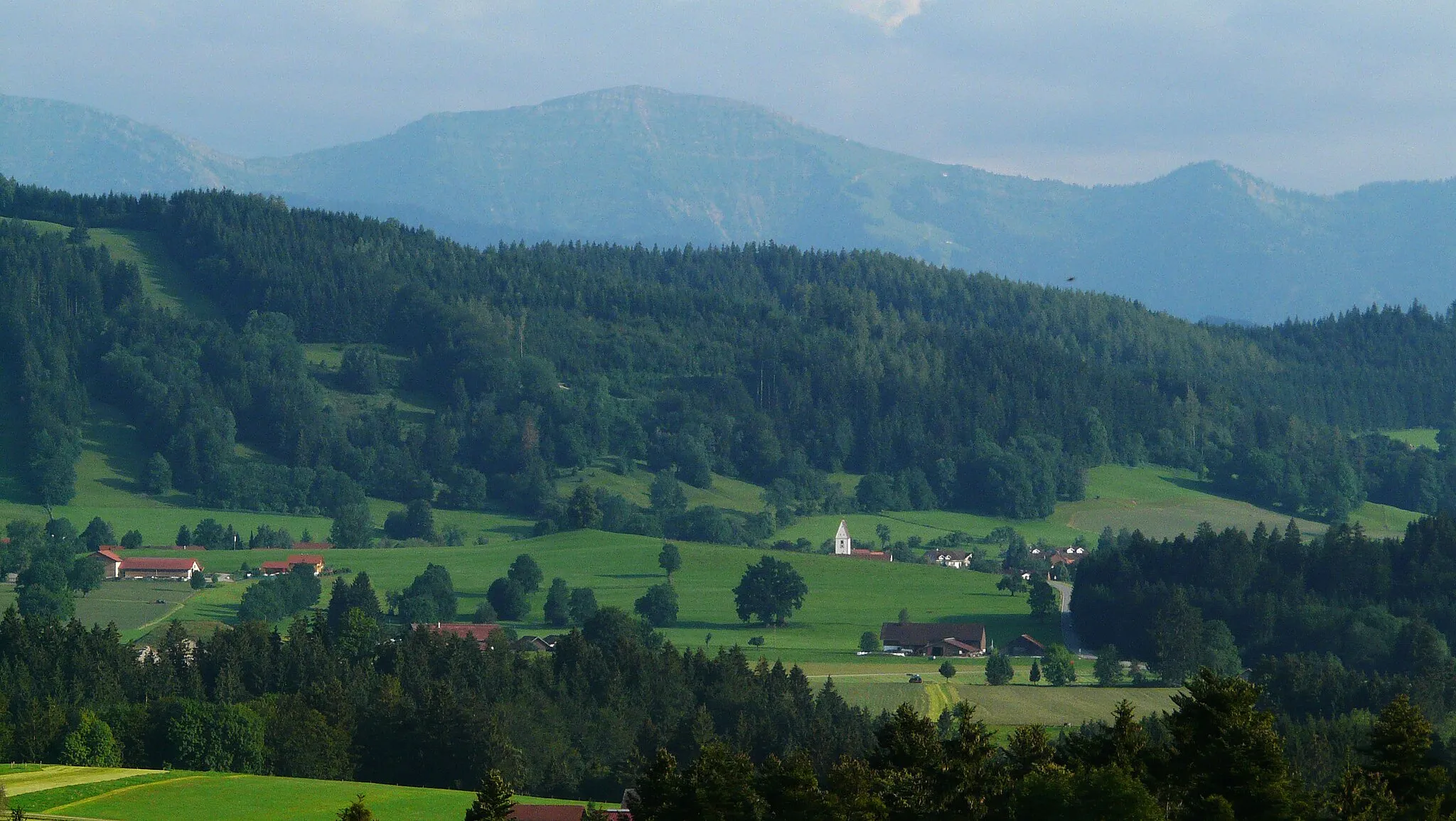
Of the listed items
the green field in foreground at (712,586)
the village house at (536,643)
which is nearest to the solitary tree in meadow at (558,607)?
the green field in foreground at (712,586)

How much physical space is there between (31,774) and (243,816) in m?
12.5

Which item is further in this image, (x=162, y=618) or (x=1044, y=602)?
(x=1044, y=602)

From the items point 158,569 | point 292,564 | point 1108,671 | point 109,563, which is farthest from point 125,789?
point 109,563

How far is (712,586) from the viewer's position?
148 meters

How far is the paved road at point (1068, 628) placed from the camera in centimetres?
12881

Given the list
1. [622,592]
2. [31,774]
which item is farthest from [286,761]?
[622,592]

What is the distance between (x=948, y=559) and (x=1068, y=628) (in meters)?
39.5

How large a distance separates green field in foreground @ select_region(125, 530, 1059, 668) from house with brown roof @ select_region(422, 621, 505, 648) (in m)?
3.78

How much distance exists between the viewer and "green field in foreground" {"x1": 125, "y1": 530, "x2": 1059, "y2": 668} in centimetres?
13100

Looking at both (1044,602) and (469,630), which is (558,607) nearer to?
(469,630)

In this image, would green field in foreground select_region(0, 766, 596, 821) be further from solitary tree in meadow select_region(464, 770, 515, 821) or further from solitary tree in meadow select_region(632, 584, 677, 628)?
solitary tree in meadow select_region(632, 584, 677, 628)

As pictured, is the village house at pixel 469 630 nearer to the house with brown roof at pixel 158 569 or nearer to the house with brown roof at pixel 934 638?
the house with brown roof at pixel 934 638

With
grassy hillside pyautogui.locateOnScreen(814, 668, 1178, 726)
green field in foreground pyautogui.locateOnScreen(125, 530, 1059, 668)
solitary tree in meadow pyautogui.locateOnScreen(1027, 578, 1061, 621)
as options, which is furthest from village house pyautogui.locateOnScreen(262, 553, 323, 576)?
grassy hillside pyautogui.locateOnScreen(814, 668, 1178, 726)

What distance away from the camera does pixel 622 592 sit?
143 m
